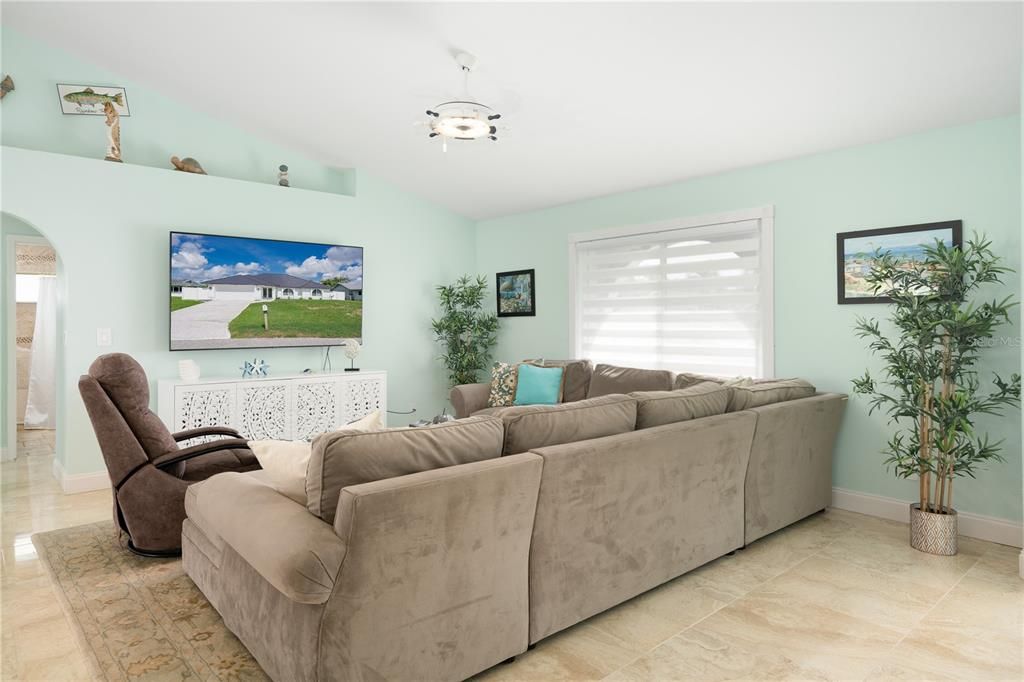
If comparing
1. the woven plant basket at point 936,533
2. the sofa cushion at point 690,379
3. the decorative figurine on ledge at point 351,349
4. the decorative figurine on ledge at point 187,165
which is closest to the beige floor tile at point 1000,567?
the woven plant basket at point 936,533

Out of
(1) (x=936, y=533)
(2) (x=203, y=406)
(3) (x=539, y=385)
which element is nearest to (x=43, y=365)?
(2) (x=203, y=406)

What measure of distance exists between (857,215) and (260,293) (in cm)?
460

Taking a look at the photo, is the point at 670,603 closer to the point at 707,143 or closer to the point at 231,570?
the point at 231,570

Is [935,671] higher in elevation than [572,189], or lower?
lower

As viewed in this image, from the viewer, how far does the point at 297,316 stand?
5.58 m

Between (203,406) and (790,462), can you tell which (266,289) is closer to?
(203,406)

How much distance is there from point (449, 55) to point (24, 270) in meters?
5.53

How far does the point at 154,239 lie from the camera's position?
492cm

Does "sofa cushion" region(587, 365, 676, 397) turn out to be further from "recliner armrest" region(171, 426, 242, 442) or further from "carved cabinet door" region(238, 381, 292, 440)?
"recliner armrest" region(171, 426, 242, 442)

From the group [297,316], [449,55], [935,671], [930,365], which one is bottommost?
[935,671]

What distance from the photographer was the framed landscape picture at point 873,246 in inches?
145

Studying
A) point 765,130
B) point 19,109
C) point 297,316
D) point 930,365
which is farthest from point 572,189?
point 19,109

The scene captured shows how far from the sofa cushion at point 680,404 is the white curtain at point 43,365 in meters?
6.92

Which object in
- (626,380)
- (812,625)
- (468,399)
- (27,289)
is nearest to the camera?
(812,625)
